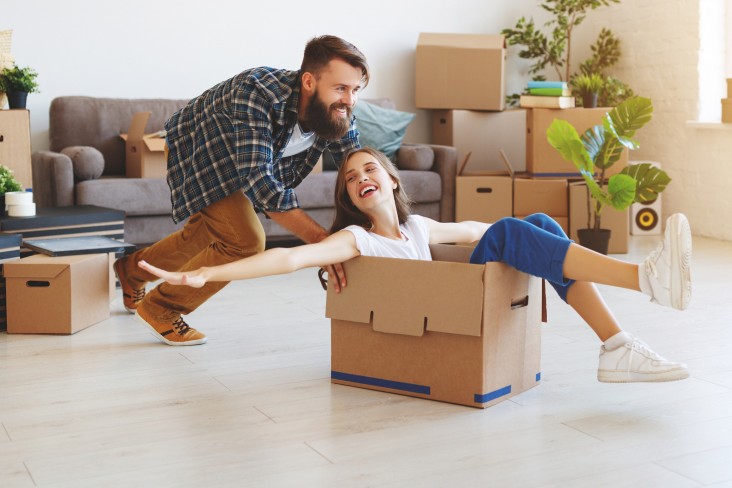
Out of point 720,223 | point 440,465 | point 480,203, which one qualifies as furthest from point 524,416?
point 720,223

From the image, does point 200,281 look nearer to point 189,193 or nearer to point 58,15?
point 189,193

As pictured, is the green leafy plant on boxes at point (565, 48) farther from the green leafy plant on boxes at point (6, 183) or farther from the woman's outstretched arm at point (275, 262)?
the woman's outstretched arm at point (275, 262)

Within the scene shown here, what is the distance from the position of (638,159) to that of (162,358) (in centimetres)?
426

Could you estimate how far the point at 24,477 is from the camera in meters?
1.94

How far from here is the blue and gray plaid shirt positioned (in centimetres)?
266

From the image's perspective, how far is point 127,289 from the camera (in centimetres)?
351

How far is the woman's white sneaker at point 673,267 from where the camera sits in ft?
7.29

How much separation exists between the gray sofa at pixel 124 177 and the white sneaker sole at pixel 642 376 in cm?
266

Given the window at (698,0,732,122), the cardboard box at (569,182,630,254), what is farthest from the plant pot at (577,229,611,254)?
the window at (698,0,732,122)

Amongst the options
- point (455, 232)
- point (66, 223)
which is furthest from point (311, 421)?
point (66, 223)

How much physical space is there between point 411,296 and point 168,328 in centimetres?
104

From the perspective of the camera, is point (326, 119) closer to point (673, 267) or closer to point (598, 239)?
point (673, 267)

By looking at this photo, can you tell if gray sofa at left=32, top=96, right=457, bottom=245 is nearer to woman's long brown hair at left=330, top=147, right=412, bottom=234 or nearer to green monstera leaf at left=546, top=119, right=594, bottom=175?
green monstera leaf at left=546, top=119, right=594, bottom=175

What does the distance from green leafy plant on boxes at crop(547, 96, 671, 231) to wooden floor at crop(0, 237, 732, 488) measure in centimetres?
146
